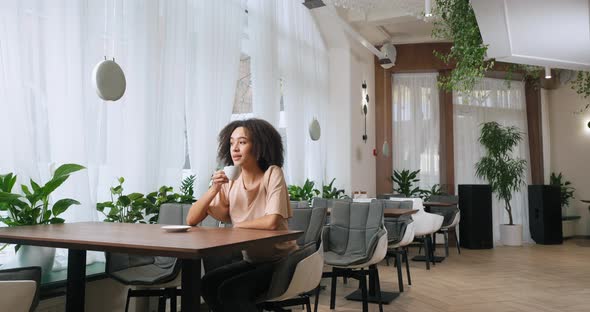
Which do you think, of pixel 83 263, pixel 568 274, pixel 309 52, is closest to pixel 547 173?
pixel 568 274

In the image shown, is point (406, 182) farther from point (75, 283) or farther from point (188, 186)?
point (75, 283)

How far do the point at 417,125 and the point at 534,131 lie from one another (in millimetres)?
2344

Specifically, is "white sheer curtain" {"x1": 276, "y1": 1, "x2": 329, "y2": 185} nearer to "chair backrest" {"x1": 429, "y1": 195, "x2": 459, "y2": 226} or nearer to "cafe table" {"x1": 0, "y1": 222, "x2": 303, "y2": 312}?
"chair backrest" {"x1": 429, "y1": 195, "x2": 459, "y2": 226}

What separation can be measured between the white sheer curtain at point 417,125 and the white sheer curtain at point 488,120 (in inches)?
16.7

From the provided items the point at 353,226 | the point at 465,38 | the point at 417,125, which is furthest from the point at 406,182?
the point at 353,226

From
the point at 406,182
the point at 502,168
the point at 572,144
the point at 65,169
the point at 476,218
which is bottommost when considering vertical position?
the point at 476,218

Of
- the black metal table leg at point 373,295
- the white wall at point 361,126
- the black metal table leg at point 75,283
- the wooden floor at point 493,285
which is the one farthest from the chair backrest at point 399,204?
the black metal table leg at point 75,283

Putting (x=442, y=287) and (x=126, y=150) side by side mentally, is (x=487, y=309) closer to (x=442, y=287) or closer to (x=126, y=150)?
(x=442, y=287)

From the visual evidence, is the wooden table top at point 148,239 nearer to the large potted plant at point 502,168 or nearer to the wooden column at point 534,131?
the large potted plant at point 502,168

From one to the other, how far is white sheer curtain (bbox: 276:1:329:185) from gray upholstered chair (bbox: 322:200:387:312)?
233cm

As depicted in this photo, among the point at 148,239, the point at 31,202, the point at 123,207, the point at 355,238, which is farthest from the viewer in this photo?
the point at 355,238

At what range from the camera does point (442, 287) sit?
486cm

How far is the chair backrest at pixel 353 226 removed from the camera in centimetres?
362

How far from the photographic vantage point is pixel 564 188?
9.52 m
